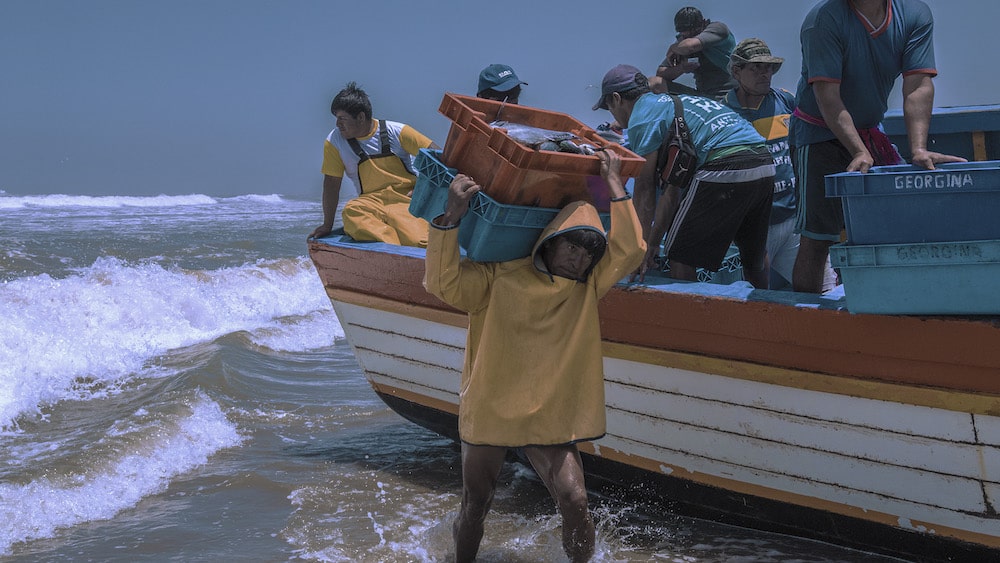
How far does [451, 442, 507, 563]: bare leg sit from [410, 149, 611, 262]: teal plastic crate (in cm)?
69

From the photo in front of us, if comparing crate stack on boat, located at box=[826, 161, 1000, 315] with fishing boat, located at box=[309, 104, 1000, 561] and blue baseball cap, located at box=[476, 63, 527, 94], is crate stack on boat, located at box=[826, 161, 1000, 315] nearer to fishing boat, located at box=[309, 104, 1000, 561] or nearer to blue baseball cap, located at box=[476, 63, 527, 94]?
fishing boat, located at box=[309, 104, 1000, 561]

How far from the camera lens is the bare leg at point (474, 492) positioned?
344cm

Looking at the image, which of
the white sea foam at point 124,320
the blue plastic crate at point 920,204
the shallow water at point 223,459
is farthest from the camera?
the white sea foam at point 124,320

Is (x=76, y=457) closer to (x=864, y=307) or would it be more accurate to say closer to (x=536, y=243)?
(x=536, y=243)

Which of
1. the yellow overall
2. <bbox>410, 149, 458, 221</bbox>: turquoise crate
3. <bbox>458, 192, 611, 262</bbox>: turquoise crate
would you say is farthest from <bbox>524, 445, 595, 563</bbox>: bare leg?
the yellow overall

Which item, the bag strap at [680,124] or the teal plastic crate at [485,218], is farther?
the bag strap at [680,124]

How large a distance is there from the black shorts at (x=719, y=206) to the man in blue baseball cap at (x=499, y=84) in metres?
1.81

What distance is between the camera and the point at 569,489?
3.35 metres

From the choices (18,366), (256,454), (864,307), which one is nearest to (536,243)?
(864,307)

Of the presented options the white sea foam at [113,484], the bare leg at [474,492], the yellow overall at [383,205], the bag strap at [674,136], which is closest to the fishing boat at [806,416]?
the bag strap at [674,136]

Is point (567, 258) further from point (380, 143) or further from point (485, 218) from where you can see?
point (380, 143)

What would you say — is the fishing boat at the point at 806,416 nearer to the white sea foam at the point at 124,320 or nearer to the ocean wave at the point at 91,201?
the white sea foam at the point at 124,320

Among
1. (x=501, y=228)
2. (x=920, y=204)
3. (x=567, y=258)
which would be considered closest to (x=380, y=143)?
(x=501, y=228)

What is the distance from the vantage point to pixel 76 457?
568cm
